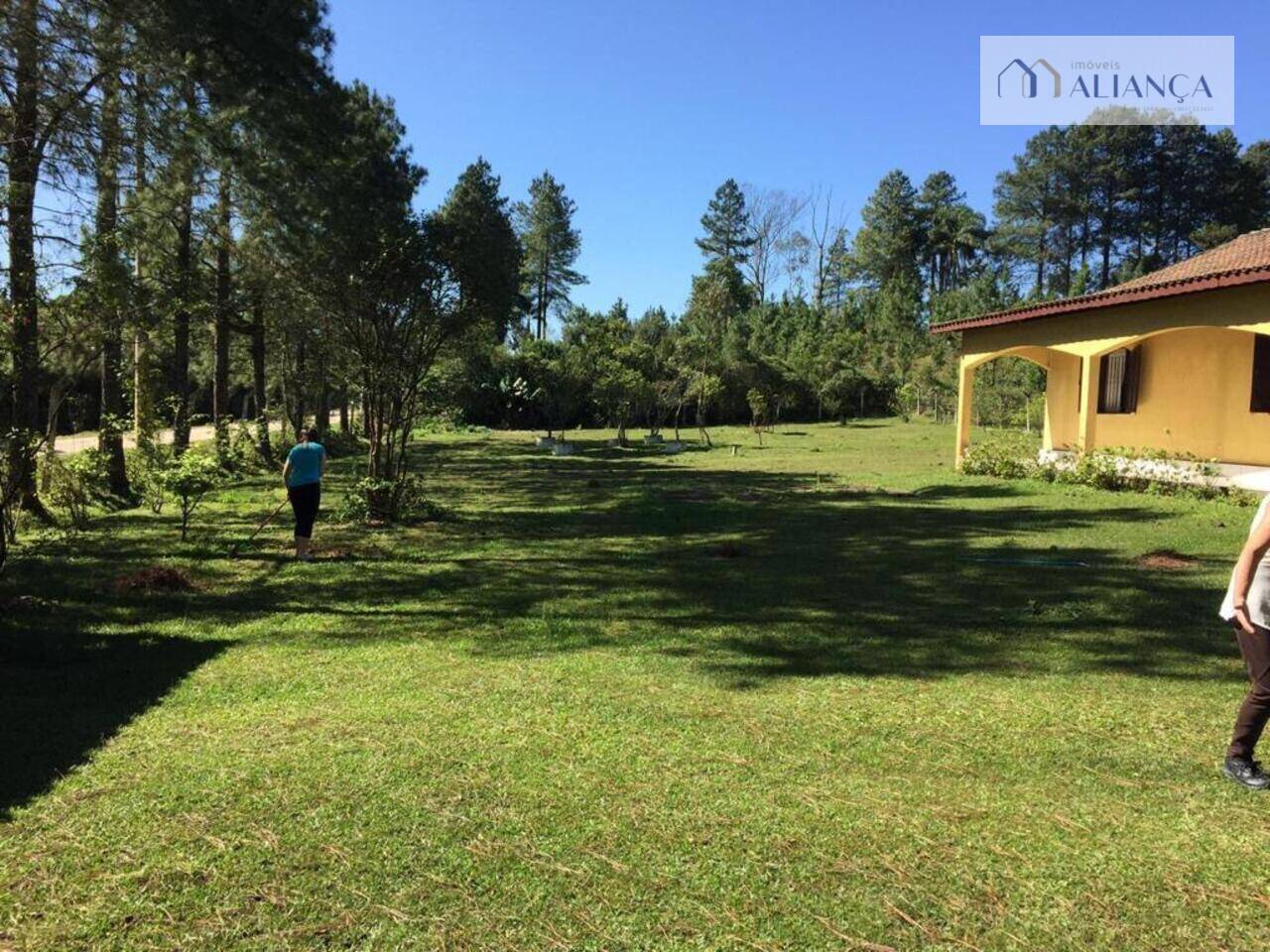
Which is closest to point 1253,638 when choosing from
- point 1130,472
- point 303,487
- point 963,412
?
point 303,487

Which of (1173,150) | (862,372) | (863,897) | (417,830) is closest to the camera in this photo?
(863,897)

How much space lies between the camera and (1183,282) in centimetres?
1187

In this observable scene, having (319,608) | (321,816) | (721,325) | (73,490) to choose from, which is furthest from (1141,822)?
(721,325)

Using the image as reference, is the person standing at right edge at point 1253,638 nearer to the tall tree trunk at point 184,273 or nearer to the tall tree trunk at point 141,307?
the tall tree trunk at point 141,307

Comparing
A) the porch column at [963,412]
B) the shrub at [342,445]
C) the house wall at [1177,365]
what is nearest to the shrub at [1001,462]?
the porch column at [963,412]

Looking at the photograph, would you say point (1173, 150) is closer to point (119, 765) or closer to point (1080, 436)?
point (1080, 436)

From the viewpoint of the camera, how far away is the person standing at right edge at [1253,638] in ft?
10.3

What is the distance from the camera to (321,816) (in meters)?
2.91

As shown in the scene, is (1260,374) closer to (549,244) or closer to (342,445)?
(342,445)

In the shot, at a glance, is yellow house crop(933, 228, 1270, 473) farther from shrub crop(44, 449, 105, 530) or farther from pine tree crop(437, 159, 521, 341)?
shrub crop(44, 449, 105, 530)

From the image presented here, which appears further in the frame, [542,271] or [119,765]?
[542,271]

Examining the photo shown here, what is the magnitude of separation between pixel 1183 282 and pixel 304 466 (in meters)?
12.7

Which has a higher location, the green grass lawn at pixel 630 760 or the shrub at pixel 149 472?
the shrub at pixel 149 472

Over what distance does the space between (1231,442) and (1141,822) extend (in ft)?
44.1
